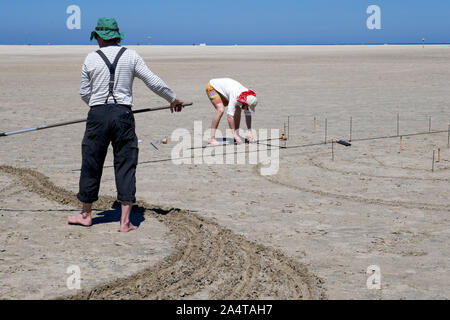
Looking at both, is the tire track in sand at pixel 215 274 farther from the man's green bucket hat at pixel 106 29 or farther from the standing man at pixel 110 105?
the man's green bucket hat at pixel 106 29

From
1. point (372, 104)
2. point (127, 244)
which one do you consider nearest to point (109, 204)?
point (127, 244)

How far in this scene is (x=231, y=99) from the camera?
1017 cm

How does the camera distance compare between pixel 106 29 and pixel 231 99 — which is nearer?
pixel 106 29

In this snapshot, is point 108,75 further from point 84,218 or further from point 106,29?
point 84,218

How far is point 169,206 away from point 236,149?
342 cm

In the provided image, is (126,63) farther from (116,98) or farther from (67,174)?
(67,174)

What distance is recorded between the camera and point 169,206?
679 cm

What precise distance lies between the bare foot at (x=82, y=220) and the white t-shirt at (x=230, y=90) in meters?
4.58

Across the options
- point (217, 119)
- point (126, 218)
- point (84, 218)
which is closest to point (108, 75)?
point (126, 218)

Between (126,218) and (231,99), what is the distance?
475 centimetres

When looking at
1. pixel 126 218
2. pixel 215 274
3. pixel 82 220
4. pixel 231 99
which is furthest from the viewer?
pixel 231 99

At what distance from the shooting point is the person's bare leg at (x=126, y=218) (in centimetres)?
577
